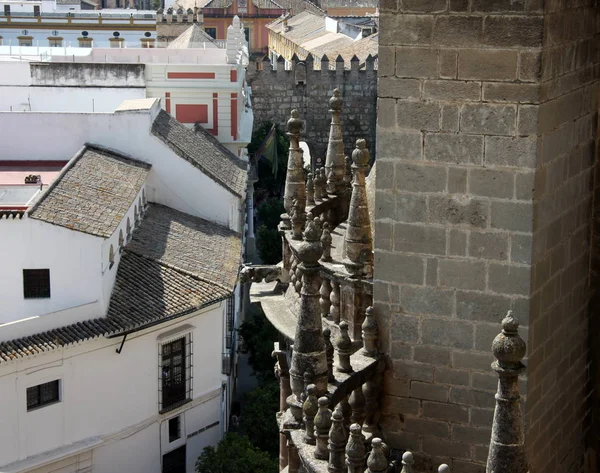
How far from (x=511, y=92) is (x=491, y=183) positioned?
51 cm

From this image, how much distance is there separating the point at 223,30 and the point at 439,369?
60464mm

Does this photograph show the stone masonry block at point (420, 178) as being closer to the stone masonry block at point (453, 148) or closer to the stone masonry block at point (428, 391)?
the stone masonry block at point (453, 148)

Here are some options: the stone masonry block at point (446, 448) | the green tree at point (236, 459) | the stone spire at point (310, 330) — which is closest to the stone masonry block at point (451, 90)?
the stone spire at point (310, 330)

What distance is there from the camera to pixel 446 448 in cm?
770

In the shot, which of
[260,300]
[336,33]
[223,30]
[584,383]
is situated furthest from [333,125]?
[223,30]

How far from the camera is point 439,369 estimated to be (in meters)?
7.64

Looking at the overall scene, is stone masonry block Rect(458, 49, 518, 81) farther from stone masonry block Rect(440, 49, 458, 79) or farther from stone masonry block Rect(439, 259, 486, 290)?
stone masonry block Rect(439, 259, 486, 290)

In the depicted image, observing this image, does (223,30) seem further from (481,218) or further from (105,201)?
(481,218)

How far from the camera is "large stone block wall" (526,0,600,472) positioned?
7.21 m

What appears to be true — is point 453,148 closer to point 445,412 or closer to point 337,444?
point 445,412

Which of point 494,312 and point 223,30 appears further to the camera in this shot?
point 223,30

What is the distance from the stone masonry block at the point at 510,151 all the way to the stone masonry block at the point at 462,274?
23.4 inches

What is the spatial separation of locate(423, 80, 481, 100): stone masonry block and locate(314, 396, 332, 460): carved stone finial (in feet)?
5.88

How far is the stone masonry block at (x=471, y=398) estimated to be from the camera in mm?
7492
